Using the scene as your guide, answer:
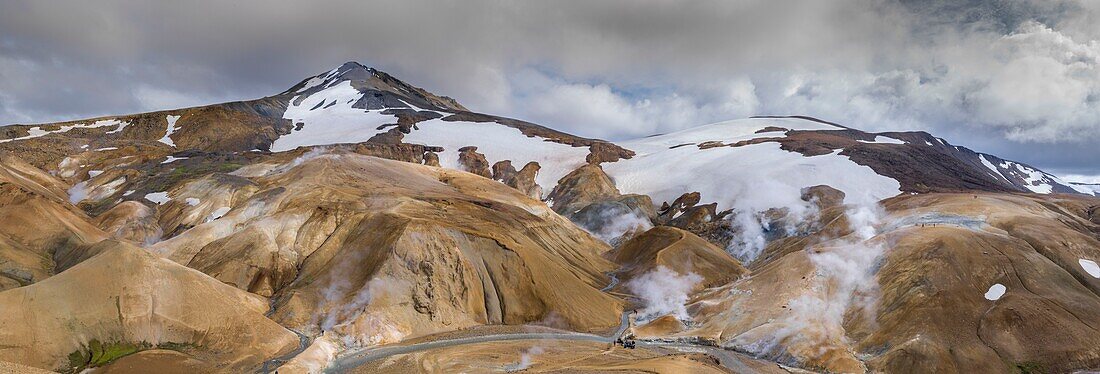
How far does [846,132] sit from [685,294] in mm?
133267

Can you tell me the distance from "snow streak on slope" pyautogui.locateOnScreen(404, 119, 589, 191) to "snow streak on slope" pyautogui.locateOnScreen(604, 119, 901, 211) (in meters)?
11.9

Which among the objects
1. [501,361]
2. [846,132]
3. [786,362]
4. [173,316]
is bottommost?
[786,362]

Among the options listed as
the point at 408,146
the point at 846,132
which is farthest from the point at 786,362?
the point at 846,132

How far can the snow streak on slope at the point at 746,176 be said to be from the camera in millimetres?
114562

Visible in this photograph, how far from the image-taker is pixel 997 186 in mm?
126250

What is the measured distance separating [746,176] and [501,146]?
217 feet

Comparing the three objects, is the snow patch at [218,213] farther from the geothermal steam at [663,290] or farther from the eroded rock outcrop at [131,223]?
the geothermal steam at [663,290]

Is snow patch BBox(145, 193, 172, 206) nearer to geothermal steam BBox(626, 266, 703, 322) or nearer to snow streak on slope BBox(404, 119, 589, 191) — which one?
snow streak on slope BBox(404, 119, 589, 191)

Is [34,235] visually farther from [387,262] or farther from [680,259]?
[680,259]

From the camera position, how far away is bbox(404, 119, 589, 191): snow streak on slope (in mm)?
155375

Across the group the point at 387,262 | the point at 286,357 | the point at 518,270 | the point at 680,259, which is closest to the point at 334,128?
the point at 387,262

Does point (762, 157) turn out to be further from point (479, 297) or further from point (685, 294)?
point (479, 297)

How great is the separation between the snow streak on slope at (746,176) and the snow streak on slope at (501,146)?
1192 centimetres

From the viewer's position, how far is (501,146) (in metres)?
166
